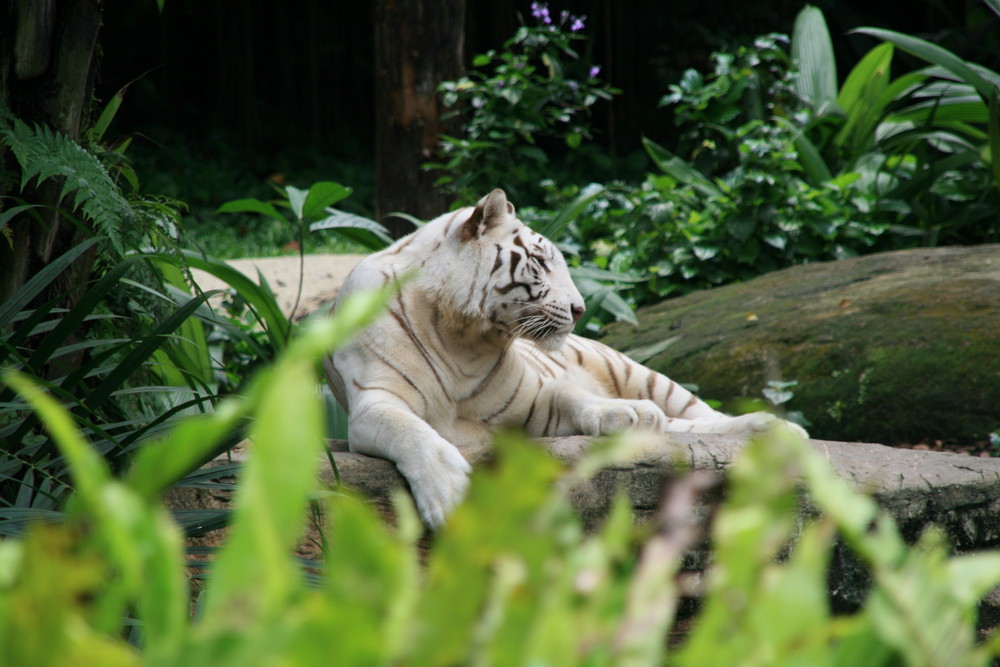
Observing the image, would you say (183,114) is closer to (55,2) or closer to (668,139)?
(668,139)

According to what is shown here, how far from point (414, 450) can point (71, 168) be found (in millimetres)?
1025

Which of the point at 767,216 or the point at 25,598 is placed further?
the point at 767,216

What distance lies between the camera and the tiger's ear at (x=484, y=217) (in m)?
2.76

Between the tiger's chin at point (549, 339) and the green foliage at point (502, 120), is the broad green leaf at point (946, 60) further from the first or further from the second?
the tiger's chin at point (549, 339)

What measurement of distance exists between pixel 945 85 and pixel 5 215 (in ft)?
21.3

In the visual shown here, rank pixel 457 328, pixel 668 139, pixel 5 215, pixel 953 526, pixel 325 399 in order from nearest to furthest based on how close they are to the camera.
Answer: pixel 5 215 → pixel 953 526 → pixel 457 328 → pixel 325 399 → pixel 668 139

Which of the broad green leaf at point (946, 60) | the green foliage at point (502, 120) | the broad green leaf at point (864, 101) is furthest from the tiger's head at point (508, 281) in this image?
the broad green leaf at point (864, 101)

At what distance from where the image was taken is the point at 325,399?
3.34 meters

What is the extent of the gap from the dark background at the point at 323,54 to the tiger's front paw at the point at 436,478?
32.2 feet

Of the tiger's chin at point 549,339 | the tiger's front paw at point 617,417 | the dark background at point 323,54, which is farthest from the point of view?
the dark background at point 323,54

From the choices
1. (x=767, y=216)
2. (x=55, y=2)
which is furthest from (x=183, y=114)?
(x=55, y=2)

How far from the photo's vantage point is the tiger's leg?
226cm

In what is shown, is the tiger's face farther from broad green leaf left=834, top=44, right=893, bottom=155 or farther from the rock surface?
broad green leaf left=834, top=44, right=893, bottom=155

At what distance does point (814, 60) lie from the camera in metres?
7.25
